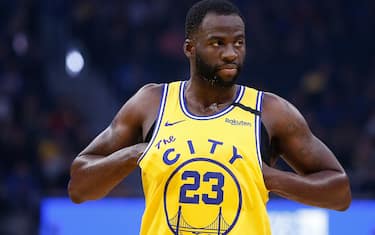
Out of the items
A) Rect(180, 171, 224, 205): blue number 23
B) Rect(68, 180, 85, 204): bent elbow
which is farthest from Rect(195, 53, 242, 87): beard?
Rect(68, 180, 85, 204): bent elbow

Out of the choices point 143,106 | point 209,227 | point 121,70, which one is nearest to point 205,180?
point 209,227

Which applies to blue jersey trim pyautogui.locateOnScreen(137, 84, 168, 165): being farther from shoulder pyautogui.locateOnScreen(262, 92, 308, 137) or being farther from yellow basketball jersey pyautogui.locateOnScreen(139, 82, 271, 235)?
shoulder pyautogui.locateOnScreen(262, 92, 308, 137)

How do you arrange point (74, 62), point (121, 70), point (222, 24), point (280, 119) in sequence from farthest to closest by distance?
point (74, 62) → point (121, 70) → point (280, 119) → point (222, 24)

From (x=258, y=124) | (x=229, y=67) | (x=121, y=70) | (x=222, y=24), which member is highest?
(x=121, y=70)

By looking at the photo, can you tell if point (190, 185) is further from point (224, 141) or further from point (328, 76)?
point (328, 76)

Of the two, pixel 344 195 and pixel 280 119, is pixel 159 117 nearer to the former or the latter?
pixel 280 119

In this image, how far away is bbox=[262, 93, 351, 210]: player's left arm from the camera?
3.82m

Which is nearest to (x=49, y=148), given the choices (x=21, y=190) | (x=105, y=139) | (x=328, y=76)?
(x=21, y=190)

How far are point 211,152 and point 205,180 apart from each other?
0.12 meters

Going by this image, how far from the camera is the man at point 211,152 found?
3.70m

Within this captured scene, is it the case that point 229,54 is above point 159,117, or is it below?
above

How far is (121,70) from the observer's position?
13.6 meters

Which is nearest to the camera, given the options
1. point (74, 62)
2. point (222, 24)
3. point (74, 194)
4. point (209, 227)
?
point (209, 227)

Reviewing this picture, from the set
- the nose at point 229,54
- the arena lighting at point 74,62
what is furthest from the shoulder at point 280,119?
the arena lighting at point 74,62
